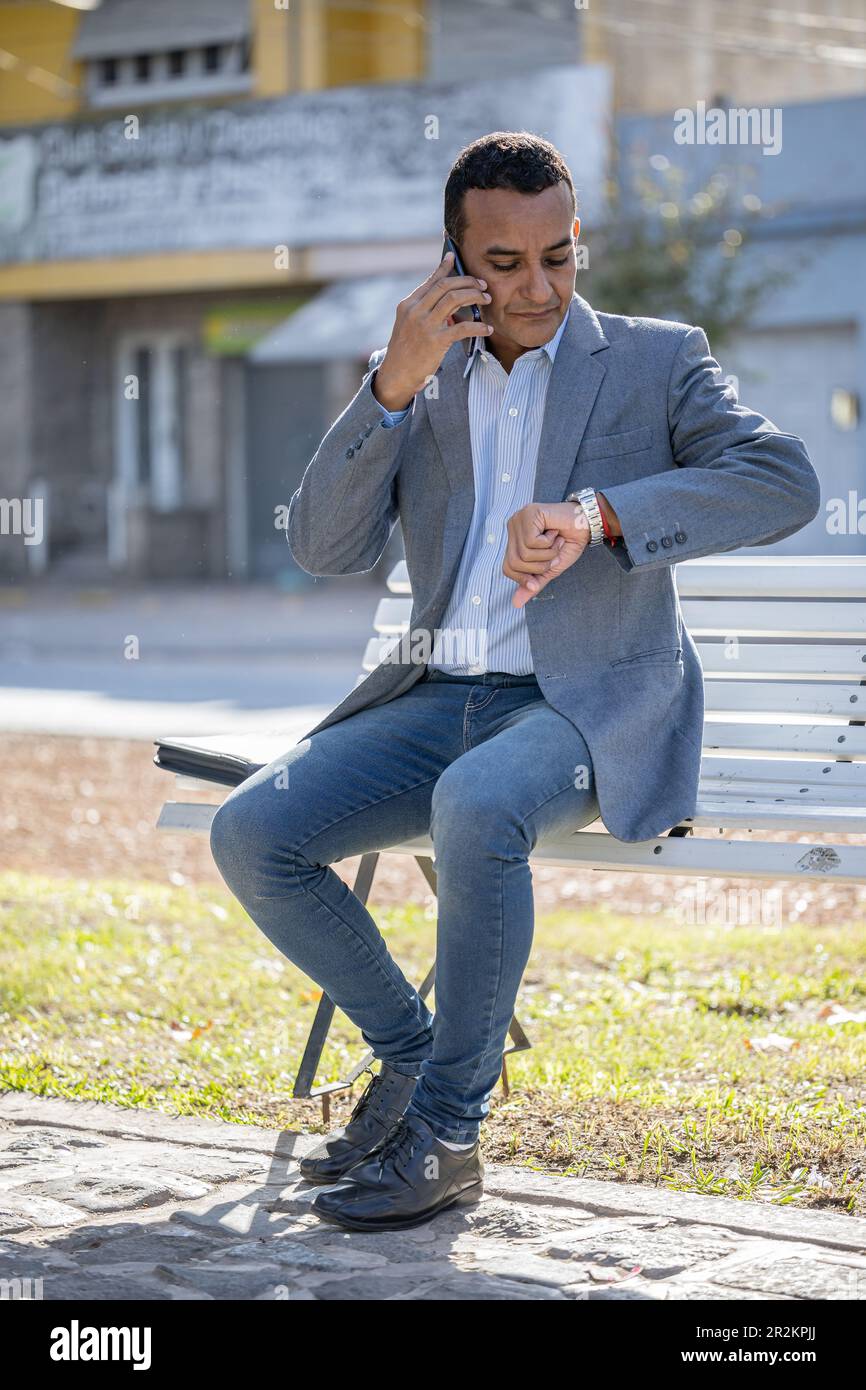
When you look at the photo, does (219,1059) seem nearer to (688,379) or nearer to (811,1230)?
(811,1230)

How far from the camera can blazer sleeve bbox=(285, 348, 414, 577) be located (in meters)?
3.41

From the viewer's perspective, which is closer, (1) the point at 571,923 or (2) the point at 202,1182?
(2) the point at 202,1182

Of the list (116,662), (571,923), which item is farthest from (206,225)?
(571,923)

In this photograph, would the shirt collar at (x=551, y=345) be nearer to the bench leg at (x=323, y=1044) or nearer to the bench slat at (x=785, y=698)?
the bench slat at (x=785, y=698)

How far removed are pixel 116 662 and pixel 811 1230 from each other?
39.8 ft

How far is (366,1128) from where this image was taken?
3.31 m

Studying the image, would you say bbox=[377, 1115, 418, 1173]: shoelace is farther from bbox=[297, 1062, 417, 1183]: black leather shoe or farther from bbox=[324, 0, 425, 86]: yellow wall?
bbox=[324, 0, 425, 86]: yellow wall

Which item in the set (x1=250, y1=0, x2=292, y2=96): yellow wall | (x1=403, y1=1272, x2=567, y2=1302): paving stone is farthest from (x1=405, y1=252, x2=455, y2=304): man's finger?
(x1=250, y1=0, x2=292, y2=96): yellow wall

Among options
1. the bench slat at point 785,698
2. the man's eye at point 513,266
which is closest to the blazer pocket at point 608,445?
the man's eye at point 513,266

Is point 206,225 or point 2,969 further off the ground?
point 206,225

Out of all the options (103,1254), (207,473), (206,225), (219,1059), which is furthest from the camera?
(207,473)

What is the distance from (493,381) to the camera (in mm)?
3525

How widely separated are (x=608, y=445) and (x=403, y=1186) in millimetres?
1378

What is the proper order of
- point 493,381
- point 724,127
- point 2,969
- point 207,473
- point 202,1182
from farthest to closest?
point 207,473 < point 724,127 < point 2,969 < point 493,381 < point 202,1182
